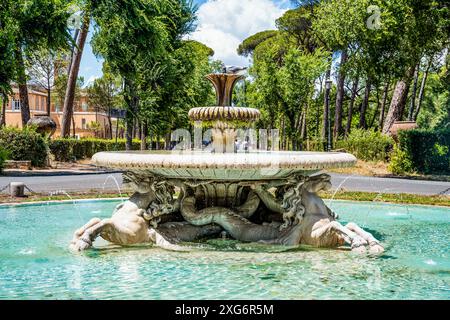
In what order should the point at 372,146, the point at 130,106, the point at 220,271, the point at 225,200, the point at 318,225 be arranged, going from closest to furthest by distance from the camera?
the point at 220,271 → the point at 318,225 → the point at 225,200 → the point at 372,146 → the point at 130,106

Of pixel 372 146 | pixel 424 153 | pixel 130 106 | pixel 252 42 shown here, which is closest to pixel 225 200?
pixel 424 153

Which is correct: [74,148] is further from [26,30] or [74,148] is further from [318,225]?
[318,225]

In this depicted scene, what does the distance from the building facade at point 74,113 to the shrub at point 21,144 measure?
43555 mm

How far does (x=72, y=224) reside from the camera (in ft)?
28.3

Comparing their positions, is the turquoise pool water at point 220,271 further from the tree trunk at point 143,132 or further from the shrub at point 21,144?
the tree trunk at point 143,132

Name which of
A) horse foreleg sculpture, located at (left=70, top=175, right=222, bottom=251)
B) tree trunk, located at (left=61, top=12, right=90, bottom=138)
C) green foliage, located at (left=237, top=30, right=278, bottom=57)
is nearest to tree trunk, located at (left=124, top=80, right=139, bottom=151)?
tree trunk, located at (left=61, top=12, right=90, bottom=138)

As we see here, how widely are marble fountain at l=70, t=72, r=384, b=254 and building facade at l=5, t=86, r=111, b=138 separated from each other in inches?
2472

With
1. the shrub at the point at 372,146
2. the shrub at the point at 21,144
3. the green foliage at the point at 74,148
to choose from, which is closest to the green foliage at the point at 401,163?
the shrub at the point at 372,146

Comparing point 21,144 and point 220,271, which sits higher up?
point 21,144

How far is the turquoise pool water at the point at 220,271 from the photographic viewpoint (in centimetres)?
451

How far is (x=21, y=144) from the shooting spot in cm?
2416

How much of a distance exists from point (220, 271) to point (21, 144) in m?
21.3

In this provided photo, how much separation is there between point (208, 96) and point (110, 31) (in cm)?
1413

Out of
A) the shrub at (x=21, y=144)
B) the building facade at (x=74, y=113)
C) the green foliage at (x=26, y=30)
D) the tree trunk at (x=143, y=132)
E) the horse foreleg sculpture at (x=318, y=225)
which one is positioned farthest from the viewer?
the building facade at (x=74, y=113)
